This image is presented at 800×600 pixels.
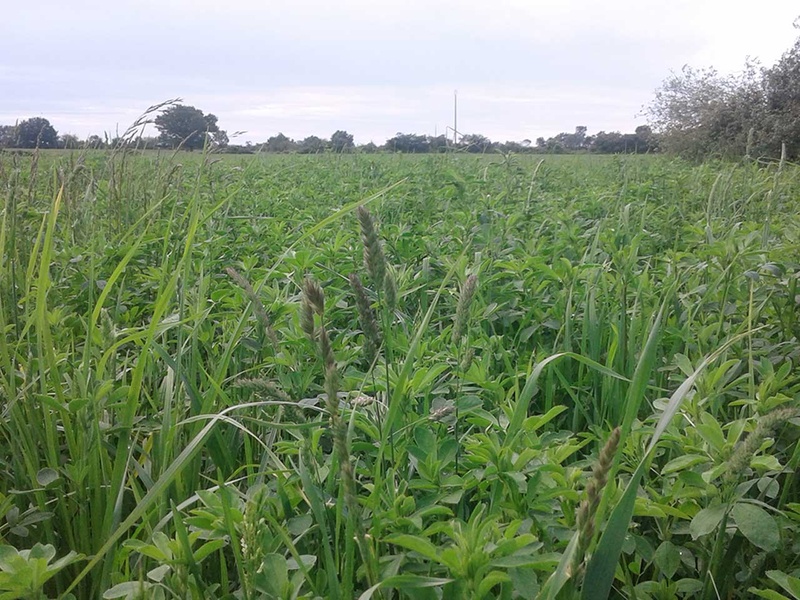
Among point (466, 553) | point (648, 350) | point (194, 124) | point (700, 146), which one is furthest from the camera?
point (700, 146)

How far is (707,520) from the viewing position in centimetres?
101

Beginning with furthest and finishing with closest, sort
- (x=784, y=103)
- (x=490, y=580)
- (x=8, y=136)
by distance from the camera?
(x=784, y=103), (x=8, y=136), (x=490, y=580)

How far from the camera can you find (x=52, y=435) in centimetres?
139

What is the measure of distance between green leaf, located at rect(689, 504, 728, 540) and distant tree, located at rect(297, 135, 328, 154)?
1106 cm

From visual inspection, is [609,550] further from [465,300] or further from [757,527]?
[465,300]

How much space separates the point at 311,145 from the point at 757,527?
12.4m

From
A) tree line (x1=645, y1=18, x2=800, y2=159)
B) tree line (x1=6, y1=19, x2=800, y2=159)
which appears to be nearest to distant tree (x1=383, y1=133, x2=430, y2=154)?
tree line (x1=6, y1=19, x2=800, y2=159)

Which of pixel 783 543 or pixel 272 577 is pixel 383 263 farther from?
pixel 783 543

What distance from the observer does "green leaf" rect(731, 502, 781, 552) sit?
3.15ft

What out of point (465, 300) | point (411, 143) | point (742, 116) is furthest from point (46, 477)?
point (742, 116)

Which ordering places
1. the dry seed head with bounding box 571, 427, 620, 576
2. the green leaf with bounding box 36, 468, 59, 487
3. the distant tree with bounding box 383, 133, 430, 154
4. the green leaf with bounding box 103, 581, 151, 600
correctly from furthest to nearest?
the distant tree with bounding box 383, 133, 430, 154 → the green leaf with bounding box 36, 468, 59, 487 → the green leaf with bounding box 103, 581, 151, 600 → the dry seed head with bounding box 571, 427, 620, 576

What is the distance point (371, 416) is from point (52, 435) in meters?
0.74

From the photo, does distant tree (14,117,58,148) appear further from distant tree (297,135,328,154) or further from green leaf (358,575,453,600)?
distant tree (297,135,328,154)

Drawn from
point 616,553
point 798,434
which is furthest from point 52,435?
point 798,434
